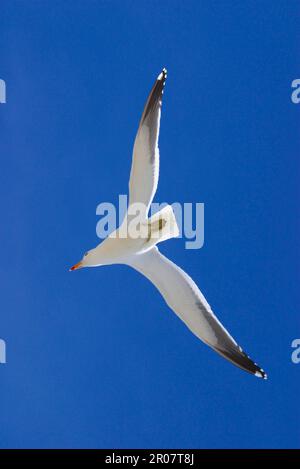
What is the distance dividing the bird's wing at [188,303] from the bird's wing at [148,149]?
69 cm

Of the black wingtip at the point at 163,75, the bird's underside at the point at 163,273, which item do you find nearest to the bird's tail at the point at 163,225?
the bird's underside at the point at 163,273

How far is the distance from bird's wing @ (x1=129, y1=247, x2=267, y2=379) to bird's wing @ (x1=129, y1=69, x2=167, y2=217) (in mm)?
686

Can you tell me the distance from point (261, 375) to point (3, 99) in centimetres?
307

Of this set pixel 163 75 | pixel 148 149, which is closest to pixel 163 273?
pixel 148 149

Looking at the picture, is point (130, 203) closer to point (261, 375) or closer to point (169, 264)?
point (169, 264)

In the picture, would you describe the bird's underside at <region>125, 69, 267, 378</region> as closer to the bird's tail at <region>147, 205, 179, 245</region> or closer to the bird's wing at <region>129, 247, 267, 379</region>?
the bird's wing at <region>129, 247, 267, 379</region>

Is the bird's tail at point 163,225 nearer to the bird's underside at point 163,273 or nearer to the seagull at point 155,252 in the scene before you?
the seagull at point 155,252

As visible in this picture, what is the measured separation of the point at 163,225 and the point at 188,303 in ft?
2.55

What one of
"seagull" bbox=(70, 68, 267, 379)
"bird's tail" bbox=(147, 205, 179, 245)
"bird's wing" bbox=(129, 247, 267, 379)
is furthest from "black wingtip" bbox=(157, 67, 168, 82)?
"bird's wing" bbox=(129, 247, 267, 379)

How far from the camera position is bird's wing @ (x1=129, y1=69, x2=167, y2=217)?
514cm

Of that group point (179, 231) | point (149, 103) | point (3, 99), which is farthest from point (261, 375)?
point (3, 99)

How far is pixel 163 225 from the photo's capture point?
5434mm

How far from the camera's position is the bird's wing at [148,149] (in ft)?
16.9

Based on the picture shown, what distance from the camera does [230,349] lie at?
18.4 ft
